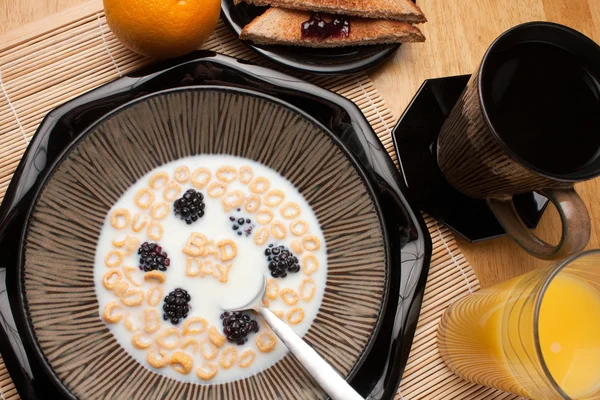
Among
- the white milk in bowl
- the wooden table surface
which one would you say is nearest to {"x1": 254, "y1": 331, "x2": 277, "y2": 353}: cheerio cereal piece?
the white milk in bowl

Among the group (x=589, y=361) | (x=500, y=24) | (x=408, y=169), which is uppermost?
(x=500, y=24)

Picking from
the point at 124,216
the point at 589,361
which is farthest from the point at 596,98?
the point at 124,216

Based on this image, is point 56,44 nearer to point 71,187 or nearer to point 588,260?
point 71,187

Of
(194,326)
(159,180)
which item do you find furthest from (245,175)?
(194,326)

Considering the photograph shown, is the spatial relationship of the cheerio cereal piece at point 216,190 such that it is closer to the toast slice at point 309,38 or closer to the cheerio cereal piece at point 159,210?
the cheerio cereal piece at point 159,210

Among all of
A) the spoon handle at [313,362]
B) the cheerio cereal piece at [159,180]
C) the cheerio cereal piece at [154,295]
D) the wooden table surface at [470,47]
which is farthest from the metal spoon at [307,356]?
the wooden table surface at [470,47]

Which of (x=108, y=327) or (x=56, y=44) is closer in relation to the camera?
(x=108, y=327)

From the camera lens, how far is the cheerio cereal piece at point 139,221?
2.74 ft

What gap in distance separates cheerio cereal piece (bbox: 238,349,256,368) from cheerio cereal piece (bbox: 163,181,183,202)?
0.25 m

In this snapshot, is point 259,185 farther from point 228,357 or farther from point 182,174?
point 228,357

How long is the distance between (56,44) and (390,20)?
53 cm

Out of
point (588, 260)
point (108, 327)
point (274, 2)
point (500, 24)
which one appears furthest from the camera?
point (500, 24)

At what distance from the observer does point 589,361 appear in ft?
2.41

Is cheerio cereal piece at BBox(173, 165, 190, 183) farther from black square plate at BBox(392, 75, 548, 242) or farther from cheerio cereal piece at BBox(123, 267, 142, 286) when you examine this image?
black square plate at BBox(392, 75, 548, 242)
